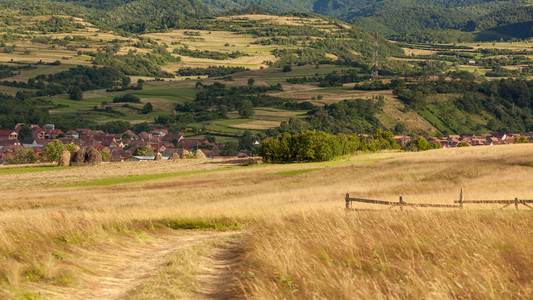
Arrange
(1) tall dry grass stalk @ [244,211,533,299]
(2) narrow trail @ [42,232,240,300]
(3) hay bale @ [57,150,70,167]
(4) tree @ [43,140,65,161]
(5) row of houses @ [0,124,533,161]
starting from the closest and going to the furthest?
(1) tall dry grass stalk @ [244,211,533,299]
(2) narrow trail @ [42,232,240,300]
(3) hay bale @ [57,150,70,167]
(4) tree @ [43,140,65,161]
(5) row of houses @ [0,124,533,161]

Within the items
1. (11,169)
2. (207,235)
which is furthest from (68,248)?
(11,169)

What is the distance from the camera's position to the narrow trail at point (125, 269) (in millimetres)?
11523

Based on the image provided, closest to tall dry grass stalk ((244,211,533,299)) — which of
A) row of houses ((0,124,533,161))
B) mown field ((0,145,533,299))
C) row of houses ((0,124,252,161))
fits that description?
mown field ((0,145,533,299))

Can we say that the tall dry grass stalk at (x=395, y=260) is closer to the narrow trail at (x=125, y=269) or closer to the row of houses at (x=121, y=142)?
the narrow trail at (x=125, y=269)

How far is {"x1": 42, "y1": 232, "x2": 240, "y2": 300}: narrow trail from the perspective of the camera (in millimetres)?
11523

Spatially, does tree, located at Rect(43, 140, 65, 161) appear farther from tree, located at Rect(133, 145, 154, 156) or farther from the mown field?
the mown field

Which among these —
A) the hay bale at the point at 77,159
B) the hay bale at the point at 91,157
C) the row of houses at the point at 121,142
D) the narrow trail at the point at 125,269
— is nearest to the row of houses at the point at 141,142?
the row of houses at the point at 121,142

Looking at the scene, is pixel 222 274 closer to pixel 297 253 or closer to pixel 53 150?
pixel 297 253

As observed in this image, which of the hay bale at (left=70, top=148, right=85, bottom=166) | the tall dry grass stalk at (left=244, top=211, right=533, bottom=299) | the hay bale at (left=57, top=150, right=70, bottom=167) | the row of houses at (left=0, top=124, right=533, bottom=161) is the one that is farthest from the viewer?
the row of houses at (left=0, top=124, right=533, bottom=161)

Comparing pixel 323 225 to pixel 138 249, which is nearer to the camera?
pixel 323 225

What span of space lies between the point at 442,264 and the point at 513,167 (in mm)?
44697

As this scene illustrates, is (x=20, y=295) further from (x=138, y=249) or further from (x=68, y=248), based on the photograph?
(x=138, y=249)

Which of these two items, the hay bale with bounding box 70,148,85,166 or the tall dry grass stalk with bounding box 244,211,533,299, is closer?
the tall dry grass stalk with bounding box 244,211,533,299

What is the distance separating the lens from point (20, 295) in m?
10.6
